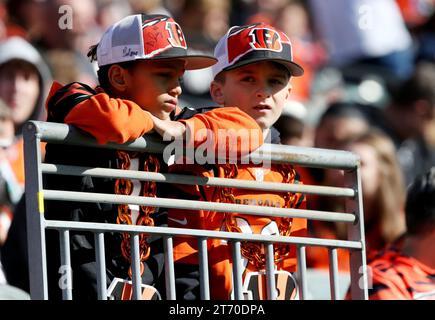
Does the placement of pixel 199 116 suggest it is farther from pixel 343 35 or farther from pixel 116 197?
pixel 343 35

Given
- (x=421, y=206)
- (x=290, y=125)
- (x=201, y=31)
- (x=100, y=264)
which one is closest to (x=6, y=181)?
(x=290, y=125)

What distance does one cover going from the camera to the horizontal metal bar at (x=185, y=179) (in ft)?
14.3

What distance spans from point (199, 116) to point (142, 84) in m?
0.28

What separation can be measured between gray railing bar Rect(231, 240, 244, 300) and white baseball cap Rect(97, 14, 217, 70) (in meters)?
0.73

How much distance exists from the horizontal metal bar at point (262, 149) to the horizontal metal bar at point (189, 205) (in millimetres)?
167

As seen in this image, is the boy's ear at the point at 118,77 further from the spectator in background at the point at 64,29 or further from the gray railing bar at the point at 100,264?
the spectator in background at the point at 64,29

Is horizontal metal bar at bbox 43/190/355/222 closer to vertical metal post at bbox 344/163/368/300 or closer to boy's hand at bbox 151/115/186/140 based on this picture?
vertical metal post at bbox 344/163/368/300

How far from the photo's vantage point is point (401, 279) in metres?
6.19

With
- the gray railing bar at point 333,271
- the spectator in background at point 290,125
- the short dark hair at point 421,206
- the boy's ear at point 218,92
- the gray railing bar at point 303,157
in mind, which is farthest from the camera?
the spectator in background at point 290,125

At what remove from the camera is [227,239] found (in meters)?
4.71

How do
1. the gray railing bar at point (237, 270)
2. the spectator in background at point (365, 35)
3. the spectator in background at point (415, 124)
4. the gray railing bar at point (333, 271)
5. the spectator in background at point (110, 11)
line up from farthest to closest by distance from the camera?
the spectator in background at point (365, 35)
the spectator in background at point (110, 11)
the spectator in background at point (415, 124)
the gray railing bar at point (333, 271)
the gray railing bar at point (237, 270)

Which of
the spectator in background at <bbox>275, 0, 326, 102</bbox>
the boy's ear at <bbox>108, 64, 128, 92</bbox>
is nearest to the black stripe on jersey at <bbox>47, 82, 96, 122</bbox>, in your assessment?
the boy's ear at <bbox>108, 64, 128, 92</bbox>

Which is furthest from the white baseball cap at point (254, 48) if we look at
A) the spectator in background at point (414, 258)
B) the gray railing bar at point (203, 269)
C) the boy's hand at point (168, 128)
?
the spectator in background at point (414, 258)
